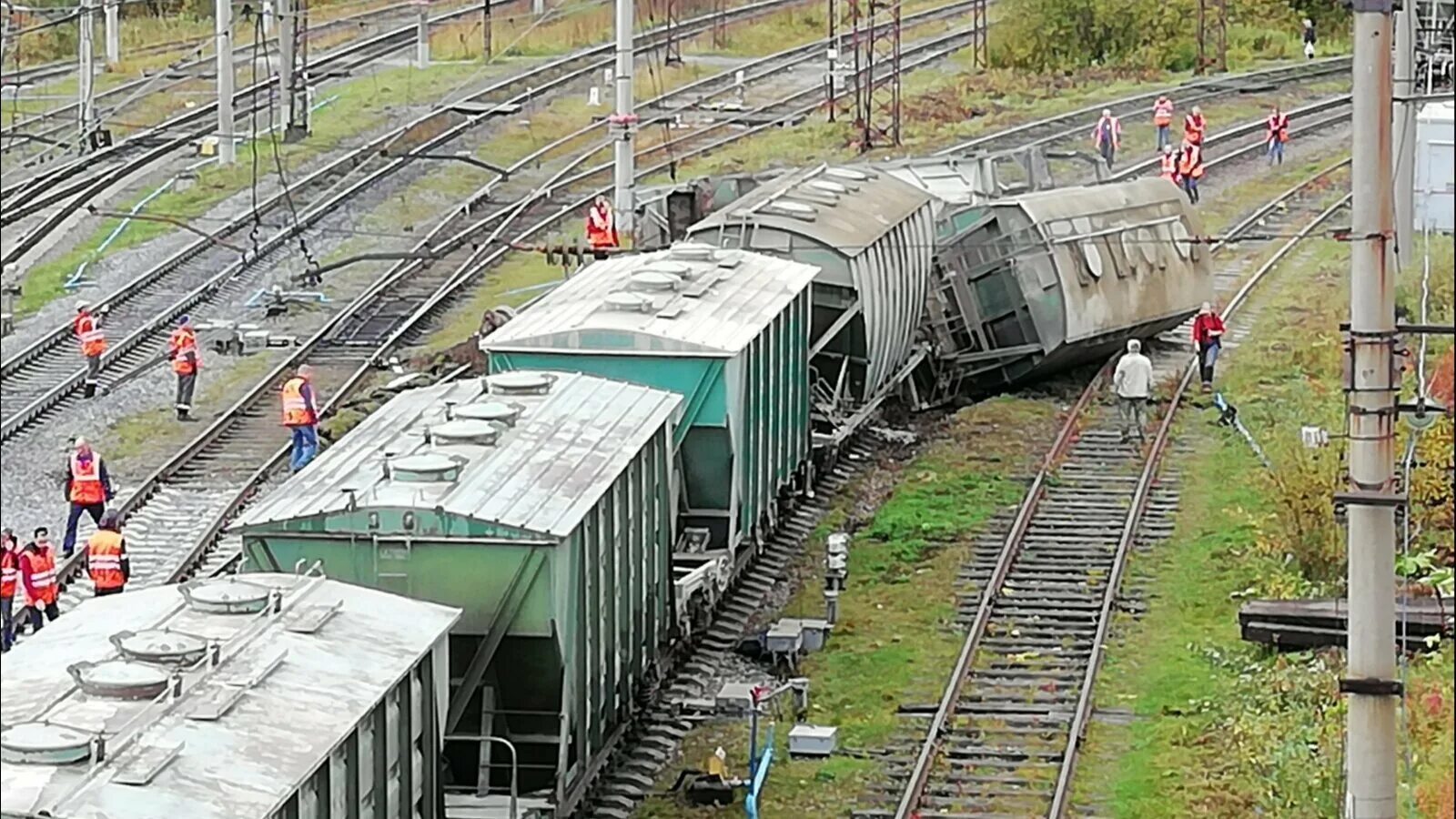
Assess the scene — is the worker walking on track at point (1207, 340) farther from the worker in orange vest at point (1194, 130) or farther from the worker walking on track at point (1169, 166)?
the worker in orange vest at point (1194, 130)

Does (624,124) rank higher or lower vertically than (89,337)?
higher

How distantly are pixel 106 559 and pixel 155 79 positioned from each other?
21.6 meters

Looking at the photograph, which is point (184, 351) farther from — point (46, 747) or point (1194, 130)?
point (1194, 130)

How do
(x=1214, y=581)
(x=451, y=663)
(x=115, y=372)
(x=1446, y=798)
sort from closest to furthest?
(x=1446, y=798)
(x=451, y=663)
(x=1214, y=581)
(x=115, y=372)

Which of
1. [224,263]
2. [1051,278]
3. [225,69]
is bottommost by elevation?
[224,263]

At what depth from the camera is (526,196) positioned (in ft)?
125

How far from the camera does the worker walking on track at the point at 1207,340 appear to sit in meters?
29.1

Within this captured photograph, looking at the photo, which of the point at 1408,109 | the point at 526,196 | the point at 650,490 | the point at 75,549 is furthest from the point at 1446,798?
the point at 526,196

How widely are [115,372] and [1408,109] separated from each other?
16941 mm

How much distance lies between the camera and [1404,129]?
1388cm

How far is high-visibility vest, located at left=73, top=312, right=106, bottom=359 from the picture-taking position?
2698 centimetres

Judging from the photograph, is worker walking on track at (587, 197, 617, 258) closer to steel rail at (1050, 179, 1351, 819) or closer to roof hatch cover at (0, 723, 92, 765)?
steel rail at (1050, 179, 1351, 819)

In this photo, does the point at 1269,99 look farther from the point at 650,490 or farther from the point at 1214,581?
the point at 650,490

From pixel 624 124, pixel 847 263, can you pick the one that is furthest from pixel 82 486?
pixel 624 124
